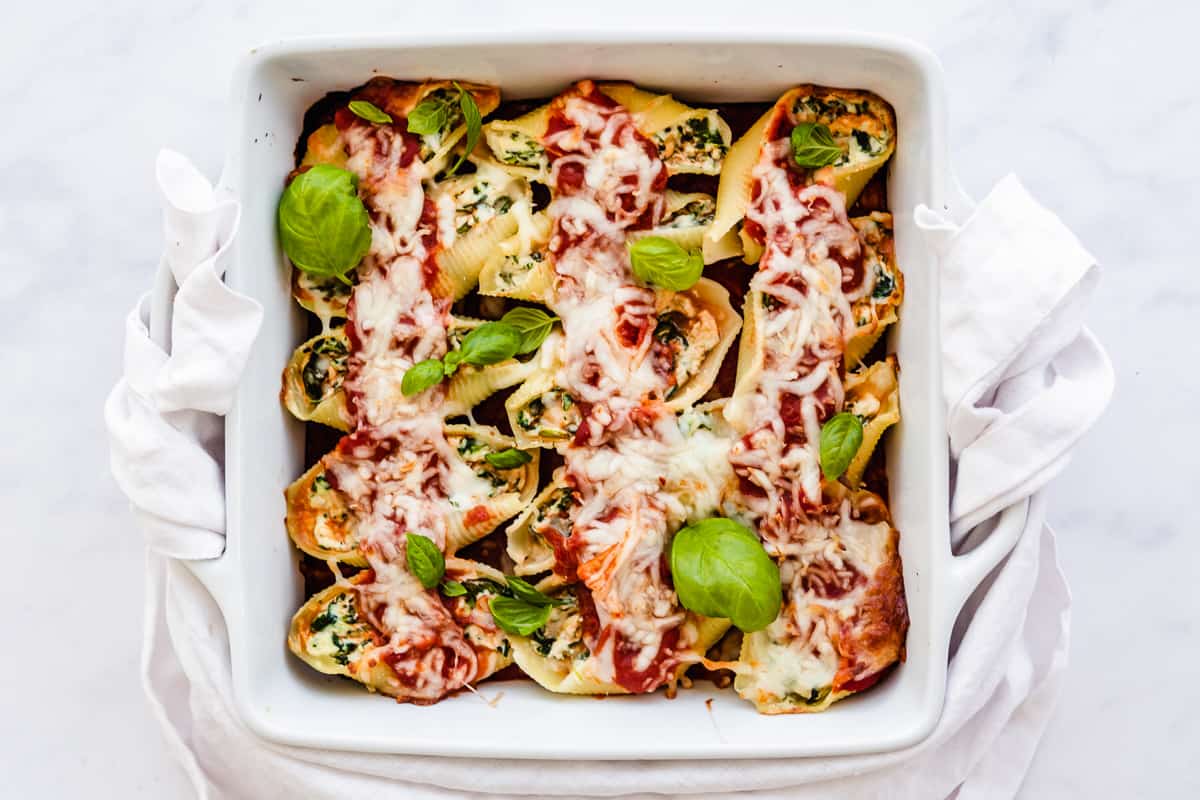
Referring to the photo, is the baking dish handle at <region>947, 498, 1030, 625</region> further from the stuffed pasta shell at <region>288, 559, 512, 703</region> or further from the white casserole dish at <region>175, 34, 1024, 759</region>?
the stuffed pasta shell at <region>288, 559, 512, 703</region>

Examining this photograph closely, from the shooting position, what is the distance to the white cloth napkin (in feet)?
6.54

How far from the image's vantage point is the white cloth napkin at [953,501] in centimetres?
199

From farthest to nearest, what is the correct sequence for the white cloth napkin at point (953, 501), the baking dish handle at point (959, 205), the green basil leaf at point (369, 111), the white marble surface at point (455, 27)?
the white marble surface at point (455, 27) < the green basil leaf at point (369, 111) < the baking dish handle at point (959, 205) < the white cloth napkin at point (953, 501)

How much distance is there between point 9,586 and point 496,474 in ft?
3.49

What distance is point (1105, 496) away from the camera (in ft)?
8.21

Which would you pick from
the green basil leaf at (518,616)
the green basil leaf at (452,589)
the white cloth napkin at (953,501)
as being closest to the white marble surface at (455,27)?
the white cloth napkin at (953,501)

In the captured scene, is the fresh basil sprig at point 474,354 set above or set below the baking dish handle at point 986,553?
above

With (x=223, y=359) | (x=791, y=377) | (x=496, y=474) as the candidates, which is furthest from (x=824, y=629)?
(x=223, y=359)

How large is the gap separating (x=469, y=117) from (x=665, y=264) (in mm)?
423

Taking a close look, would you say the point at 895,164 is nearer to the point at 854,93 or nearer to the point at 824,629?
the point at 854,93

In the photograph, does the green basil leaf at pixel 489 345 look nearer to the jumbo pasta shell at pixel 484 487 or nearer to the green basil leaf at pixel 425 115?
the jumbo pasta shell at pixel 484 487

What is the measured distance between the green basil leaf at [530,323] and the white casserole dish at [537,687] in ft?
1.28

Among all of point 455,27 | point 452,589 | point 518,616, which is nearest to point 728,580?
point 518,616

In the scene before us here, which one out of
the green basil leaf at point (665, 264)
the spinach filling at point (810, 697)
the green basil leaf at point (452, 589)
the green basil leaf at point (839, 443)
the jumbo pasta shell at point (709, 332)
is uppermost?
the green basil leaf at point (665, 264)
